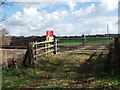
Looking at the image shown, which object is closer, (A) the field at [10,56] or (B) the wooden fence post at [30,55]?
(B) the wooden fence post at [30,55]

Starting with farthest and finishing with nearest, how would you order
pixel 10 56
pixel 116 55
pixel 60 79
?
pixel 10 56, pixel 116 55, pixel 60 79

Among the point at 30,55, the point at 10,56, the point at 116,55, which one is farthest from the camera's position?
the point at 10,56

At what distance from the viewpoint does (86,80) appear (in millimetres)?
6863

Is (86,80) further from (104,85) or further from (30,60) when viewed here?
(30,60)

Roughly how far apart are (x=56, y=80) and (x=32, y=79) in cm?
114

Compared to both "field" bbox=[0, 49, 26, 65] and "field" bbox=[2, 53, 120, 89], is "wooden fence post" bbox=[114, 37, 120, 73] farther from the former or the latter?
"field" bbox=[0, 49, 26, 65]

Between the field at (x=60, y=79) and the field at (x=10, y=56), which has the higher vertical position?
the field at (x=10, y=56)

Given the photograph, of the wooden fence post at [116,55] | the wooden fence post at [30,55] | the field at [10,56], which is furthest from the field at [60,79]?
the field at [10,56]

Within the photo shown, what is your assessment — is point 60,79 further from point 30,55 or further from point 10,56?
point 10,56

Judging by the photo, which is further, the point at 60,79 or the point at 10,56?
the point at 10,56

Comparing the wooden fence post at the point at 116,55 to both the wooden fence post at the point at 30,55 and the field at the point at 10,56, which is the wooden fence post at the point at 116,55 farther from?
the field at the point at 10,56

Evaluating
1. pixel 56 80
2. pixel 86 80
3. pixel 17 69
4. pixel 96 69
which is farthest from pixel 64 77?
pixel 17 69

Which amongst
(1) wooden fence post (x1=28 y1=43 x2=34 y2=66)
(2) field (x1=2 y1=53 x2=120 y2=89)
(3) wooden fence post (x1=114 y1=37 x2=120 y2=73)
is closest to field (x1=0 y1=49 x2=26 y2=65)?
(1) wooden fence post (x1=28 y1=43 x2=34 y2=66)

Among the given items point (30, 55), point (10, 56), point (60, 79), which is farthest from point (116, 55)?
point (10, 56)
